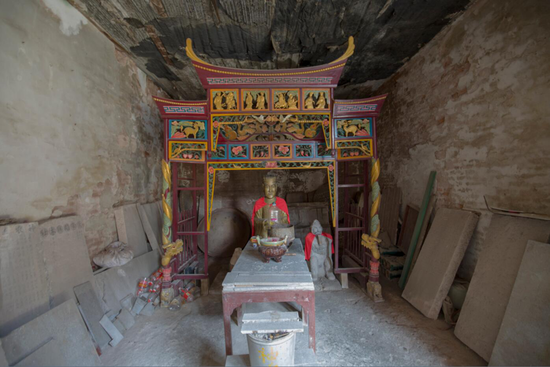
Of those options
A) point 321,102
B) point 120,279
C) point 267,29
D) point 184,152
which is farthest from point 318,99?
point 120,279

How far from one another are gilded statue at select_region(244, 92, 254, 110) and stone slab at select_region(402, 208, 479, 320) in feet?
11.8

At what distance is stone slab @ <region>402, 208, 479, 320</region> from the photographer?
116 inches

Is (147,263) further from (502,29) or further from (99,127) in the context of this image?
(502,29)

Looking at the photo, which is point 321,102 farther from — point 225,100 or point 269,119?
point 225,100

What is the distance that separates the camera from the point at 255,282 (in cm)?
227

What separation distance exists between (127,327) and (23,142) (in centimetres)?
265

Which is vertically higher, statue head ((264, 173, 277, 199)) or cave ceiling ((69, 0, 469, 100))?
cave ceiling ((69, 0, 469, 100))

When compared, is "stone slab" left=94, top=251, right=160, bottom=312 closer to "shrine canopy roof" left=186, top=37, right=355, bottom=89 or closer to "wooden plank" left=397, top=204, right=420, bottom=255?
"shrine canopy roof" left=186, top=37, right=355, bottom=89

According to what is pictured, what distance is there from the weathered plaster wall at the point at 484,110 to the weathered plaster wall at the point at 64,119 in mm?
5547

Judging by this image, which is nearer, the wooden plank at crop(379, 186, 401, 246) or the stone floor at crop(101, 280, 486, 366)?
the stone floor at crop(101, 280, 486, 366)

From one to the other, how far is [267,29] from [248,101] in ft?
3.55

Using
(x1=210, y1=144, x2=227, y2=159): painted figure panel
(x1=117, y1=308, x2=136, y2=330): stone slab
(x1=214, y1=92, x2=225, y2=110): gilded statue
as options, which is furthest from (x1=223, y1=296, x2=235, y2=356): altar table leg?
(x1=214, y1=92, x2=225, y2=110): gilded statue

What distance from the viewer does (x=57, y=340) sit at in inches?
80.1

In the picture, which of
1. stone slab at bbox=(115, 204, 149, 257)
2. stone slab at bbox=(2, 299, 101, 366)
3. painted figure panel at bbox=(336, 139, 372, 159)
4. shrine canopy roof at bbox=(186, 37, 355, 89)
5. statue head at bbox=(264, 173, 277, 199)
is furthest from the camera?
statue head at bbox=(264, 173, 277, 199)
